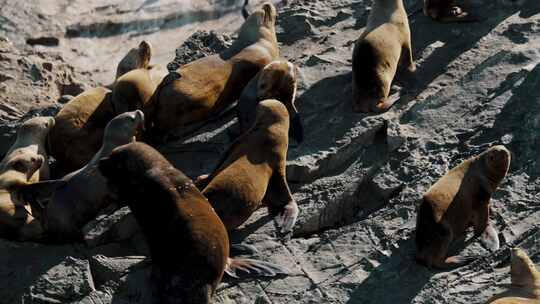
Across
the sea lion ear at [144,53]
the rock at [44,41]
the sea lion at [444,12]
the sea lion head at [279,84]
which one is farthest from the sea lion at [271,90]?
the rock at [44,41]

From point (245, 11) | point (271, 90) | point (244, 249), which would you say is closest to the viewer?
point (244, 249)

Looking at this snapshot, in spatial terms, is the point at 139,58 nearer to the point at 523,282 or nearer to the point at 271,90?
the point at 271,90

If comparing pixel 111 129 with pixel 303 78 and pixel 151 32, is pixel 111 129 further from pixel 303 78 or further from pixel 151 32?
pixel 151 32

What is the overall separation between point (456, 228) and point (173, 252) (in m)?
2.10

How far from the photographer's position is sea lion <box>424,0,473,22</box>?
37.4ft

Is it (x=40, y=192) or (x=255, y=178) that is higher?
(x=255, y=178)

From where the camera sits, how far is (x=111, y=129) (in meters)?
9.68

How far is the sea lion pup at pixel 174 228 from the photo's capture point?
26.3 ft

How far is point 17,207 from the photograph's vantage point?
9.12 m

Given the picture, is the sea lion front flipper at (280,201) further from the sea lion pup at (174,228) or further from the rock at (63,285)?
the rock at (63,285)

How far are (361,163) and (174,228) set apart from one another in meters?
1.99

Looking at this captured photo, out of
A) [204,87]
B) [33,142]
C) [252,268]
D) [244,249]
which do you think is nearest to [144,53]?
[204,87]

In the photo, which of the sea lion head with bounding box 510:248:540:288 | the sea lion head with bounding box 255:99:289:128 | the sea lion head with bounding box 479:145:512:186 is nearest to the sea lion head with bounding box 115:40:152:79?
the sea lion head with bounding box 255:99:289:128

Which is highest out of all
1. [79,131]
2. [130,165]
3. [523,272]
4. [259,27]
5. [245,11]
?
[130,165]
